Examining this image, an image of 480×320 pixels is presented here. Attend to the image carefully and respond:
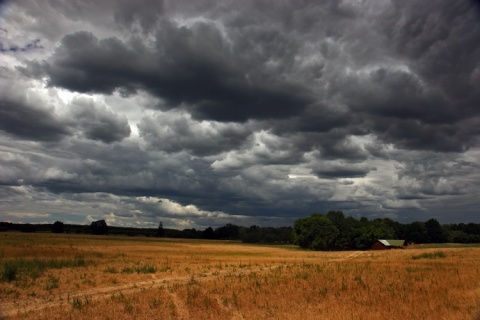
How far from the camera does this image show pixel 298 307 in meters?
18.6

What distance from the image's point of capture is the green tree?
390 ft

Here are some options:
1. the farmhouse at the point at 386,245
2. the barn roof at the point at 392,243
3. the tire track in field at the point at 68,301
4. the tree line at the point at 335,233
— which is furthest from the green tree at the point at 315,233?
the tire track in field at the point at 68,301

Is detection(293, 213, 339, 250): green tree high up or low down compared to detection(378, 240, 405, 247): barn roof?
up

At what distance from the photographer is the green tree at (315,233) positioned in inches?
4683

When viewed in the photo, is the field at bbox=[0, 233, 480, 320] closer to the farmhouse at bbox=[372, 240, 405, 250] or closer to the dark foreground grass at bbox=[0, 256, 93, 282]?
the dark foreground grass at bbox=[0, 256, 93, 282]

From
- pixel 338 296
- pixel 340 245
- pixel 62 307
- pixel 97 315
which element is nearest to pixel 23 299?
pixel 62 307

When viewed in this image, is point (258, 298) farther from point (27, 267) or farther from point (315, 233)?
point (315, 233)

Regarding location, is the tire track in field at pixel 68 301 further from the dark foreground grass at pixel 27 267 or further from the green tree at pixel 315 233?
the green tree at pixel 315 233

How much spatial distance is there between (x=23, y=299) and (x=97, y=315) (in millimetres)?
7542

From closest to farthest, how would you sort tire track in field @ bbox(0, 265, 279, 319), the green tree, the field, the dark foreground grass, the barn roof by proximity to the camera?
the field
tire track in field @ bbox(0, 265, 279, 319)
the dark foreground grass
the green tree
the barn roof

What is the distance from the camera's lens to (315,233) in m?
121

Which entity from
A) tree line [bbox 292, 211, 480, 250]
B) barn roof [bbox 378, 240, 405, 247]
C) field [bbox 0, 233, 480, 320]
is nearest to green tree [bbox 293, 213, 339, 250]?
tree line [bbox 292, 211, 480, 250]

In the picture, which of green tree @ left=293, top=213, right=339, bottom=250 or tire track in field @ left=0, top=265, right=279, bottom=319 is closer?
tire track in field @ left=0, top=265, right=279, bottom=319

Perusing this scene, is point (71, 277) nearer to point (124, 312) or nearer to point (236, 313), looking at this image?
point (124, 312)
